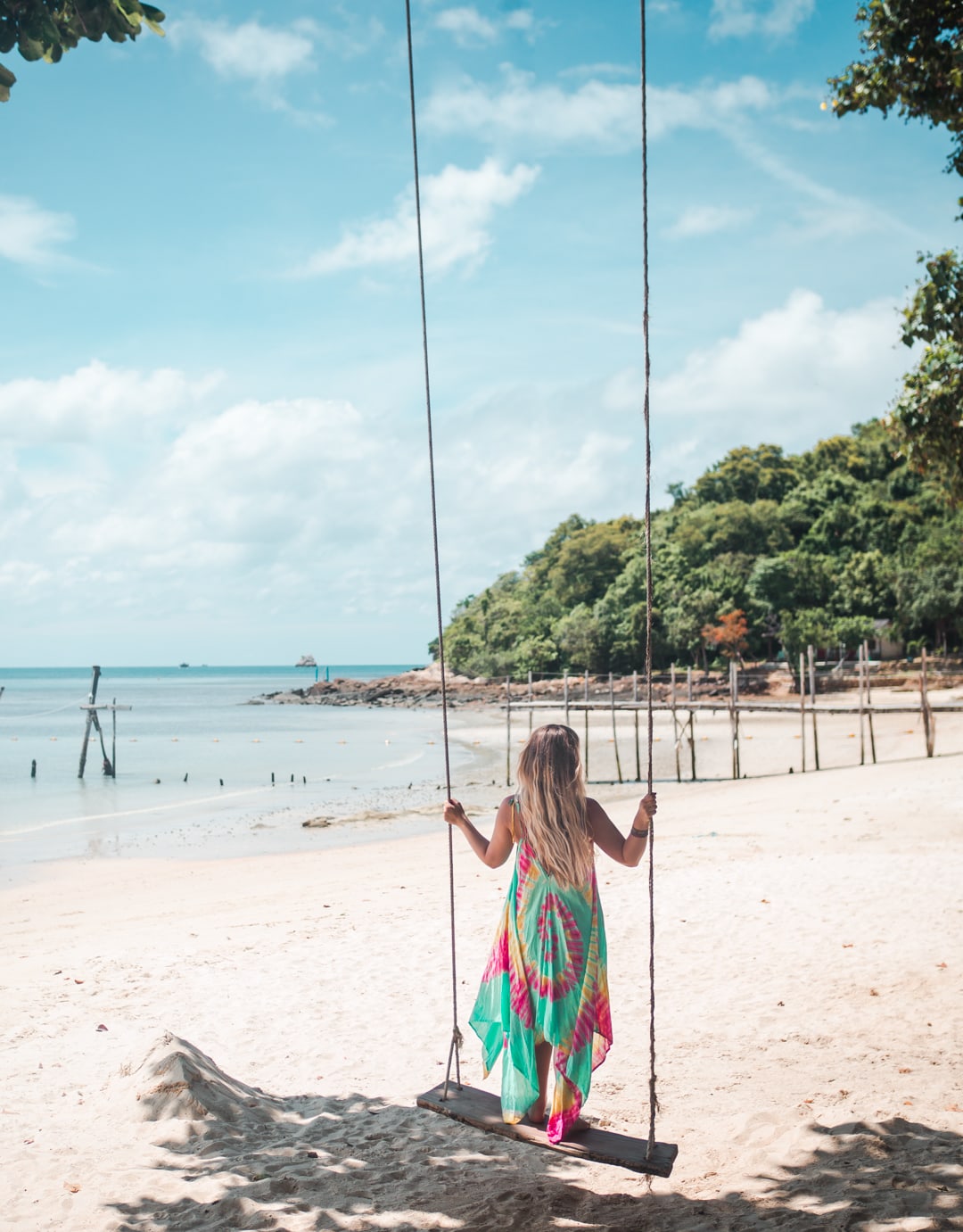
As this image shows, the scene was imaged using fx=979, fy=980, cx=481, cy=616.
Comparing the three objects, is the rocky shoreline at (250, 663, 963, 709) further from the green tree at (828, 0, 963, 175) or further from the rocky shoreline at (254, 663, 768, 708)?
the green tree at (828, 0, 963, 175)

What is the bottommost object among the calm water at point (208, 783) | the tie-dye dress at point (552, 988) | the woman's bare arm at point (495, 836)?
the calm water at point (208, 783)

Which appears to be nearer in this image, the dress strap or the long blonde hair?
the long blonde hair

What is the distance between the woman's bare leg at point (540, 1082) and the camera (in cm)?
327

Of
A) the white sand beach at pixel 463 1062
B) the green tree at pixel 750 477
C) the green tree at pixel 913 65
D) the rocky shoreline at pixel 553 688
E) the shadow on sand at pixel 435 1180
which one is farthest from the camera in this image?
the green tree at pixel 750 477

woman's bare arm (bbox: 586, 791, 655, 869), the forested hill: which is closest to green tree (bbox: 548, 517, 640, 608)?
the forested hill

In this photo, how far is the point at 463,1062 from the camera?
466 centimetres

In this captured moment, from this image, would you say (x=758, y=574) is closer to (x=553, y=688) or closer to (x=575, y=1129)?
(x=553, y=688)

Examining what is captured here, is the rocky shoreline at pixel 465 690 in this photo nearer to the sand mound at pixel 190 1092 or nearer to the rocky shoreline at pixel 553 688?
the rocky shoreline at pixel 553 688

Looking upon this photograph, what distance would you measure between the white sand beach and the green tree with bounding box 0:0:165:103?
4166mm

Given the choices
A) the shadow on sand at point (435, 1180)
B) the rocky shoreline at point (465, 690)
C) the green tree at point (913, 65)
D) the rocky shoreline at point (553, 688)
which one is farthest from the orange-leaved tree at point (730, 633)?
the shadow on sand at point (435, 1180)

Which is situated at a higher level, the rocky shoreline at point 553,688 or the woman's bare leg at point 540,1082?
the woman's bare leg at point 540,1082

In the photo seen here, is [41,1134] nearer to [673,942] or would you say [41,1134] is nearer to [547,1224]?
[547,1224]

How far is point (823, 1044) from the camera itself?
4754 millimetres

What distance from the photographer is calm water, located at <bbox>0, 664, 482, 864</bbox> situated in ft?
54.9
